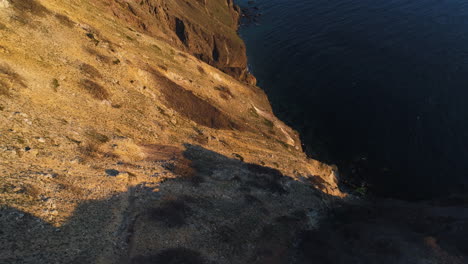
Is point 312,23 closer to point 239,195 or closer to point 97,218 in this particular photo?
point 239,195

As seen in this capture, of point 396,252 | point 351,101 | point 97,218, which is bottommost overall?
point 97,218

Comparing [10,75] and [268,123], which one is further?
[268,123]

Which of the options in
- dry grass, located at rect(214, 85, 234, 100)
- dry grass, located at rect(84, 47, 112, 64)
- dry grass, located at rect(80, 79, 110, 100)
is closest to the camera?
dry grass, located at rect(80, 79, 110, 100)

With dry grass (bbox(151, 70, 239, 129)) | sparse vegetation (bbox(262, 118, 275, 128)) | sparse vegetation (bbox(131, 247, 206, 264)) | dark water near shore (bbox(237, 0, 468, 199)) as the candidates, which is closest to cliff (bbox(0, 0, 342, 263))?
sparse vegetation (bbox(131, 247, 206, 264))

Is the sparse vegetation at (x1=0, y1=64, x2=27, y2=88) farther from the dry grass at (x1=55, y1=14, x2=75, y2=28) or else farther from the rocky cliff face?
the dry grass at (x1=55, y1=14, x2=75, y2=28)

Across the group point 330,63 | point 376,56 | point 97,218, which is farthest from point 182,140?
point 376,56

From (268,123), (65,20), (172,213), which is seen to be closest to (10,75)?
(65,20)

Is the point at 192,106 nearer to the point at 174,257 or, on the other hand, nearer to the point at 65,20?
the point at 65,20
